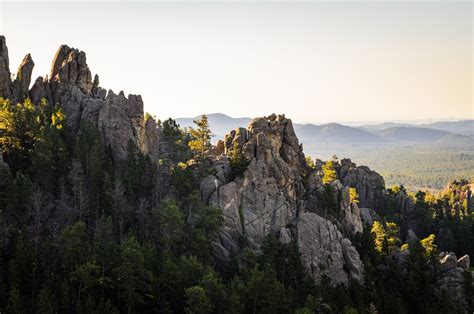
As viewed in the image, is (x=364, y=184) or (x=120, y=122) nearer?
(x=120, y=122)

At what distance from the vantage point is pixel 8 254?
52031 millimetres

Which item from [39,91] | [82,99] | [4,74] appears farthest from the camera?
[39,91]

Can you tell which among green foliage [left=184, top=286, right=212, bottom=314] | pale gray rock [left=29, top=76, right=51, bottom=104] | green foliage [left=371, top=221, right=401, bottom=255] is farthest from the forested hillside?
green foliage [left=371, top=221, right=401, bottom=255]

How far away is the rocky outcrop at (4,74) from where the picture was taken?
76.6 meters

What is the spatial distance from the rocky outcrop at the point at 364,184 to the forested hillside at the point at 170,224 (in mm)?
42182

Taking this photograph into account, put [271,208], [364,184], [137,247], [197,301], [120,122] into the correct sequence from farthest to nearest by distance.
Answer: [364,184]
[120,122]
[271,208]
[137,247]
[197,301]

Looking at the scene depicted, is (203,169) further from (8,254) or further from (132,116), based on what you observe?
(8,254)

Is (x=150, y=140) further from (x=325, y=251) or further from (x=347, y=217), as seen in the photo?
(x=347, y=217)

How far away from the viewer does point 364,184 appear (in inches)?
5069

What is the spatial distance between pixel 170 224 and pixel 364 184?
266ft

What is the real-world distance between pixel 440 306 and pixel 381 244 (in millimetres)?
16252

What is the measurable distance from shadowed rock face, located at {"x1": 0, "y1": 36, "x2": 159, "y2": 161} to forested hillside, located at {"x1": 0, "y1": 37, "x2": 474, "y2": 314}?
0.24 metres

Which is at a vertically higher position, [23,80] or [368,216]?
[23,80]

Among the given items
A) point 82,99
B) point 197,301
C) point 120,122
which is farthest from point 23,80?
Answer: point 197,301
